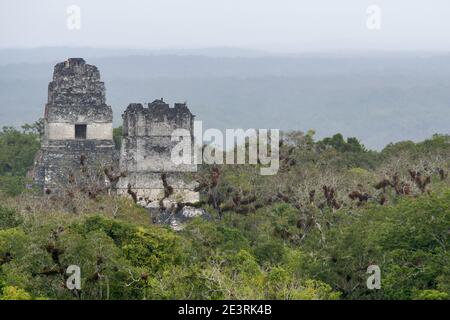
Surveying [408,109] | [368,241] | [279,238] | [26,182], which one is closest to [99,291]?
[368,241]

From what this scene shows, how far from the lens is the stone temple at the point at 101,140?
134 ft

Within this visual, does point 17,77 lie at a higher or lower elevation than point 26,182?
lower

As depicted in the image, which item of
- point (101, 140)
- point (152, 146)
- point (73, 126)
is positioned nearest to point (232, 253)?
point (152, 146)

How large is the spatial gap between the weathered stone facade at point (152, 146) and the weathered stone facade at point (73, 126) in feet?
3.98

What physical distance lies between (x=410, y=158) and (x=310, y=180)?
5954 millimetres

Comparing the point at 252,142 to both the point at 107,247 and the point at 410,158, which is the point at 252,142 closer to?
the point at 410,158

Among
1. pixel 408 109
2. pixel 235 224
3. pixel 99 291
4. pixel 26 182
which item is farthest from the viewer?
pixel 408 109

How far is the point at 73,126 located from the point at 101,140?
94 cm

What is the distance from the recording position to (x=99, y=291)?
25.0 metres

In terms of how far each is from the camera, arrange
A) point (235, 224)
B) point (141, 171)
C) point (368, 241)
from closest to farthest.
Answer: point (368, 241) → point (235, 224) → point (141, 171)

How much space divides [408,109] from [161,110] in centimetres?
13848

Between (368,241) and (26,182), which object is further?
(26,182)

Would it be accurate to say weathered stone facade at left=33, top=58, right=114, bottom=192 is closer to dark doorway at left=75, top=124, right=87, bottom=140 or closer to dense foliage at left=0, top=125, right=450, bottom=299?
dark doorway at left=75, top=124, right=87, bottom=140

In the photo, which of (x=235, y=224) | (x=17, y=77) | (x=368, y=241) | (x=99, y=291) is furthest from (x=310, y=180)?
(x=17, y=77)
